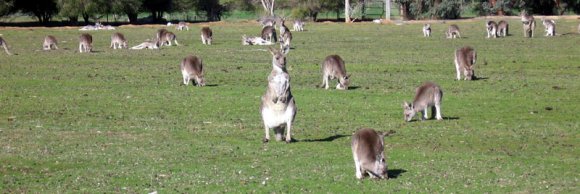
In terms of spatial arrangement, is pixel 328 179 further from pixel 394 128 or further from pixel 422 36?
pixel 422 36

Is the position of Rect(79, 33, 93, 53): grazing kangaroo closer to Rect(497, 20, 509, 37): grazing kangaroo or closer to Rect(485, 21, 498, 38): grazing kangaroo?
Rect(485, 21, 498, 38): grazing kangaroo

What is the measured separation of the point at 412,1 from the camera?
8831 centimetres

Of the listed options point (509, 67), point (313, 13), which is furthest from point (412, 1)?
point (509, 67)

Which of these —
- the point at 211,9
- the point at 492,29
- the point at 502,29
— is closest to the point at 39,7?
the point at 211,9

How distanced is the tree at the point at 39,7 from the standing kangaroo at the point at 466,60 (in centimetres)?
5449

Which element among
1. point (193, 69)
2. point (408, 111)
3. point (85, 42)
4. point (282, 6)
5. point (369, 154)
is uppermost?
point (282, 6)

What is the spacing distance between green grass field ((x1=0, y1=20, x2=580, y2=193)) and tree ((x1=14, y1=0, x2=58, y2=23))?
40.1 m

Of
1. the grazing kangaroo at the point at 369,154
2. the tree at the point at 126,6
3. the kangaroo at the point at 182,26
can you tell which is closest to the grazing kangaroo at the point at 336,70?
the grazing kangaroo at the point at 369,154

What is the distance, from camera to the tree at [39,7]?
76938 mm

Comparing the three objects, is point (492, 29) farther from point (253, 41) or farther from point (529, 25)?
point (253, 41)

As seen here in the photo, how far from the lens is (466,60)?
89.5 ft

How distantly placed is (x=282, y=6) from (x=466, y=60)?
69532 mm

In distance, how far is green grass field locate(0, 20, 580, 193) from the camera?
13023mm

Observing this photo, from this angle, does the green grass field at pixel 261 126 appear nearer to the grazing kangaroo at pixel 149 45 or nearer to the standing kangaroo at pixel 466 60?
the standing kangaroo at pixel 466 60
